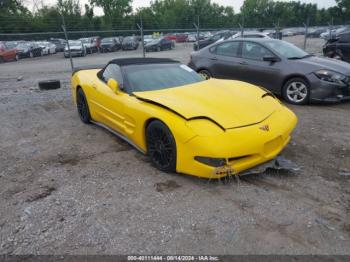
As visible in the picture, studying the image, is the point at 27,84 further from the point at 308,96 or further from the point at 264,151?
the point at 264,151

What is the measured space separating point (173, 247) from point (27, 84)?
10163 mm

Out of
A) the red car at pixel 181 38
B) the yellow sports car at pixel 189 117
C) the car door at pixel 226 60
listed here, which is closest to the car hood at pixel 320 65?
the car door at pixel 226 60

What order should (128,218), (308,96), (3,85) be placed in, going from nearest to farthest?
(128,218), (308,96), (3,85)

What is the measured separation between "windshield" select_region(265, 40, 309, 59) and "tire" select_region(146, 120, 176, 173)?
457cm

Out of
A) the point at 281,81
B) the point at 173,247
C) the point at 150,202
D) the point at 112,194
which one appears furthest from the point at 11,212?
the point at 281,81

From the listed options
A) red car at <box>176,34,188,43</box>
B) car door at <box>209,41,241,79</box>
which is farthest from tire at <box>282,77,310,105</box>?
red car at <box>176,34,188,43</box>

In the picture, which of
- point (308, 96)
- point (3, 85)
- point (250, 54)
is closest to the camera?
point (308, 96)

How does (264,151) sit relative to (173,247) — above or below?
above

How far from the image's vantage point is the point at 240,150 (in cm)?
338

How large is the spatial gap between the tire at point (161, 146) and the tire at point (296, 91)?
4.18 m

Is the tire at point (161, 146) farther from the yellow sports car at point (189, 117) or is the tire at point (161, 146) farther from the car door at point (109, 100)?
the car door at point (109, 100)

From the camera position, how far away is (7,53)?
2233 cm

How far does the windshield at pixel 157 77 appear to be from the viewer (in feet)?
14.8

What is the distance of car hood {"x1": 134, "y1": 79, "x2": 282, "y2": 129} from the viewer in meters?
3.61
